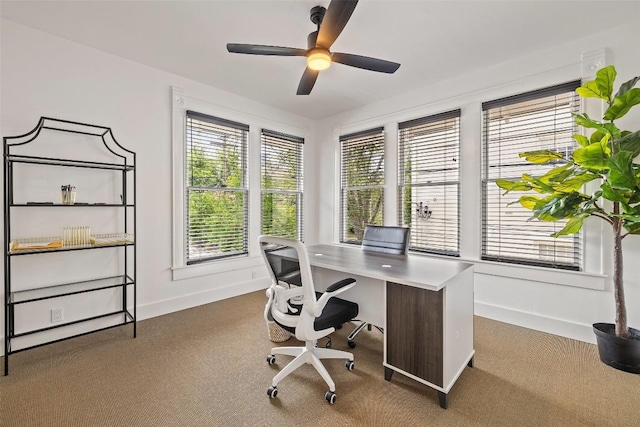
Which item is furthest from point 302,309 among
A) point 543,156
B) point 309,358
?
point 543,156

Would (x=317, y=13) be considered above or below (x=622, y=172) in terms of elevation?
above

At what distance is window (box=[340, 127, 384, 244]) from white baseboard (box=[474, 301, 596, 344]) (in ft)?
5.60

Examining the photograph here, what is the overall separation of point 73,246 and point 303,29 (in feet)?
8.91

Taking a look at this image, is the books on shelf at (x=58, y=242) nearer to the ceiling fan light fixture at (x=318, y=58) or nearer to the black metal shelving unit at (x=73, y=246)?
the black metal shelving unit at (x=73, y=246)

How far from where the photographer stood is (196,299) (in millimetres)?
3539

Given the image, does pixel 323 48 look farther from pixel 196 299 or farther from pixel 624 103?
pixel 196 299

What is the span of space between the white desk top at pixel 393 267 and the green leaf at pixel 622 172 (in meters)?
1.05

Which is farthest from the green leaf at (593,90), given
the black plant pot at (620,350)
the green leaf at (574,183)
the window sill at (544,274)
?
the black plant pot at (620,350)

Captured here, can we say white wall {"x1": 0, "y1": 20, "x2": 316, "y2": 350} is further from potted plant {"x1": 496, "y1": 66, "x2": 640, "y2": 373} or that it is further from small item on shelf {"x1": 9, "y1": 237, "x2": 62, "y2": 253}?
potted plant {"x1": 496, "y1": 66, "x2": 640, "y2": 373}

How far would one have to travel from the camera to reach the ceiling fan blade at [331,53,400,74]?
224 centimetres

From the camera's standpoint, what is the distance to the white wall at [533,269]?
2.48 meters

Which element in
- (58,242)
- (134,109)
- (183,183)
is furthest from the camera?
(183,183)

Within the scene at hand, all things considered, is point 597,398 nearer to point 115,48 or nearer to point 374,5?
point 374,5

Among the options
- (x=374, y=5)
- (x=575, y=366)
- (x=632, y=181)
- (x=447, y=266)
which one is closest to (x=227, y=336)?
(x=447, y=266)
